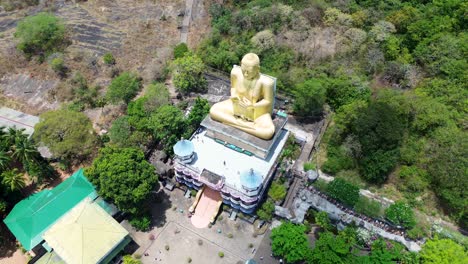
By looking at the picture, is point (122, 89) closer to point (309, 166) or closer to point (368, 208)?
point (309, 166)

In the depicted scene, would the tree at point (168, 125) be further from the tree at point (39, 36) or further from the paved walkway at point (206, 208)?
the tree at point (39, 36)

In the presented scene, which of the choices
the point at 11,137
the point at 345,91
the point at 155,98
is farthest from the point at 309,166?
the point at 11,137

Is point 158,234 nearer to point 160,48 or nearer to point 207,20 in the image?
point 160,48

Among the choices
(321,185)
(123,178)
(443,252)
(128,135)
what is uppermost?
(443,252)

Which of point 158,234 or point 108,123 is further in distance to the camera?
point 108,123

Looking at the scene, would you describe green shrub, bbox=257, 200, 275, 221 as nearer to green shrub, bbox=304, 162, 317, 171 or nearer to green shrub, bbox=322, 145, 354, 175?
green shrub, bbox=304, 162, 317, 171

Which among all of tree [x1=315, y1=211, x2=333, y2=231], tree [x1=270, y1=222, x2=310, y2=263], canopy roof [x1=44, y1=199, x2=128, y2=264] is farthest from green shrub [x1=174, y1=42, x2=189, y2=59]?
tree [x1=315, y1=211, x2=333, y2=231]

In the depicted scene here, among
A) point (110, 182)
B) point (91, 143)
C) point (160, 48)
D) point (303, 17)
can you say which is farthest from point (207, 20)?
point (110, 182)
